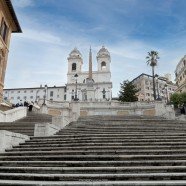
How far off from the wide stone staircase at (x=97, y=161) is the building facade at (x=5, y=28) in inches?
624

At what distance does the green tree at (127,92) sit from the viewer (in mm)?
62372

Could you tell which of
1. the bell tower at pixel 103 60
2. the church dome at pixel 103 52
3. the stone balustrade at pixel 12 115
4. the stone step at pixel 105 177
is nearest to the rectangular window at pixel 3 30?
the stone balustrade at pixel 12 115

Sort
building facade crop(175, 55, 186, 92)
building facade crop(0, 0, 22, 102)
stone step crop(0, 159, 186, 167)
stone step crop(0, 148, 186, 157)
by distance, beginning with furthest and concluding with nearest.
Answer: building facade crop(175, 55, 186, 92) < building facade crop(0, 0, 22, 102) < stone step crop(0, 148, 186, 157) < stone step crop(0, 159, 186, 167)

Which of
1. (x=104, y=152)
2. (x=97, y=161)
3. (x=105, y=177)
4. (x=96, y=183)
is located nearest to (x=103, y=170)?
(x=105, y=177)

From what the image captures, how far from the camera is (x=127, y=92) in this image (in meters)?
63.3

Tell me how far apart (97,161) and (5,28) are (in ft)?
74.2

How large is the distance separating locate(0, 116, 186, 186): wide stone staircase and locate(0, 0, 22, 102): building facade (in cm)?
1584

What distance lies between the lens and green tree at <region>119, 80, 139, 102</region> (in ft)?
205

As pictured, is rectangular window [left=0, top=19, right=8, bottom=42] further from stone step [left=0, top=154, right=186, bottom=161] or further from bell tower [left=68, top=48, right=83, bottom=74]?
bell tower [left=68, top=48, right=83, bottom=74]

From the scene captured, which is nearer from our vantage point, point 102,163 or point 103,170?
point 103,170

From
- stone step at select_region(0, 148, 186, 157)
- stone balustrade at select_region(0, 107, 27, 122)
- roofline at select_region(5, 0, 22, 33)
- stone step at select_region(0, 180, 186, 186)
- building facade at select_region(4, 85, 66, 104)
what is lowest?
stone step at select_region(0, 180, 186, 186)

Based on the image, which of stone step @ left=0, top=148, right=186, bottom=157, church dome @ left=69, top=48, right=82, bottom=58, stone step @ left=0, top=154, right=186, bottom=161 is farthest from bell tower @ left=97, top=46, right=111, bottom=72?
stone step @ left=0, top=154, right=186, bottom=161

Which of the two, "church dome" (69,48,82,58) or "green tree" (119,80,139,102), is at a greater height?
"church dome" (69,48,82,58)

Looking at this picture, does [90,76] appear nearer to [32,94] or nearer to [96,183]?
[32,94]
